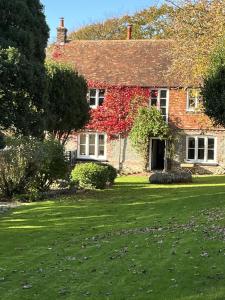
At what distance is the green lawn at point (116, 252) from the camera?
814 cm

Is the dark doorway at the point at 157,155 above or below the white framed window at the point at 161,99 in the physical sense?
below

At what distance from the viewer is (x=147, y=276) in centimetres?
869

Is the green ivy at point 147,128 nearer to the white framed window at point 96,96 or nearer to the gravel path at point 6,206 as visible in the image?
the white framed window at point 96,96

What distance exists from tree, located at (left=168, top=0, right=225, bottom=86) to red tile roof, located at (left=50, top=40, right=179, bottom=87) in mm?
11178

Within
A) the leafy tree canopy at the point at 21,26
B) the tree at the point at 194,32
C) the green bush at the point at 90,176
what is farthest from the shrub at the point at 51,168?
the tree at the point at 194,32

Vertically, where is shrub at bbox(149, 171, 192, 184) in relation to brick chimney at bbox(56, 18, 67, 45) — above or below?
below

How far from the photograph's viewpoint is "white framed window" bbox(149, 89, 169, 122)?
39281 millimetres

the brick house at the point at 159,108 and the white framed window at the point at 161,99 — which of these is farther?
the white framed window at the point at 161,99

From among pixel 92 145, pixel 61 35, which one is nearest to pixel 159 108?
pixel 92 145

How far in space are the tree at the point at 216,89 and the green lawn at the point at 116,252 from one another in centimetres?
309

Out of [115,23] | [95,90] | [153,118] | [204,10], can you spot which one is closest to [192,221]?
[204,10]

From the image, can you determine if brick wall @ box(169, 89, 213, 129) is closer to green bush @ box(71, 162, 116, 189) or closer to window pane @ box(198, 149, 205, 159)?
window pane @ box(198, 149, 205, 159)

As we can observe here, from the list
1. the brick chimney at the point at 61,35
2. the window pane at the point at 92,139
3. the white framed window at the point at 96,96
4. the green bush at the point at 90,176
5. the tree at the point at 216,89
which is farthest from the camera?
the brick chimney at the point at 61,35

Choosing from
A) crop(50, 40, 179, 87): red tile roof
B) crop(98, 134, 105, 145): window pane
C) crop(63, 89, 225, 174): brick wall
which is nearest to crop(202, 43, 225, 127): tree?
crop(63, 89, 225, 174): brick wall
